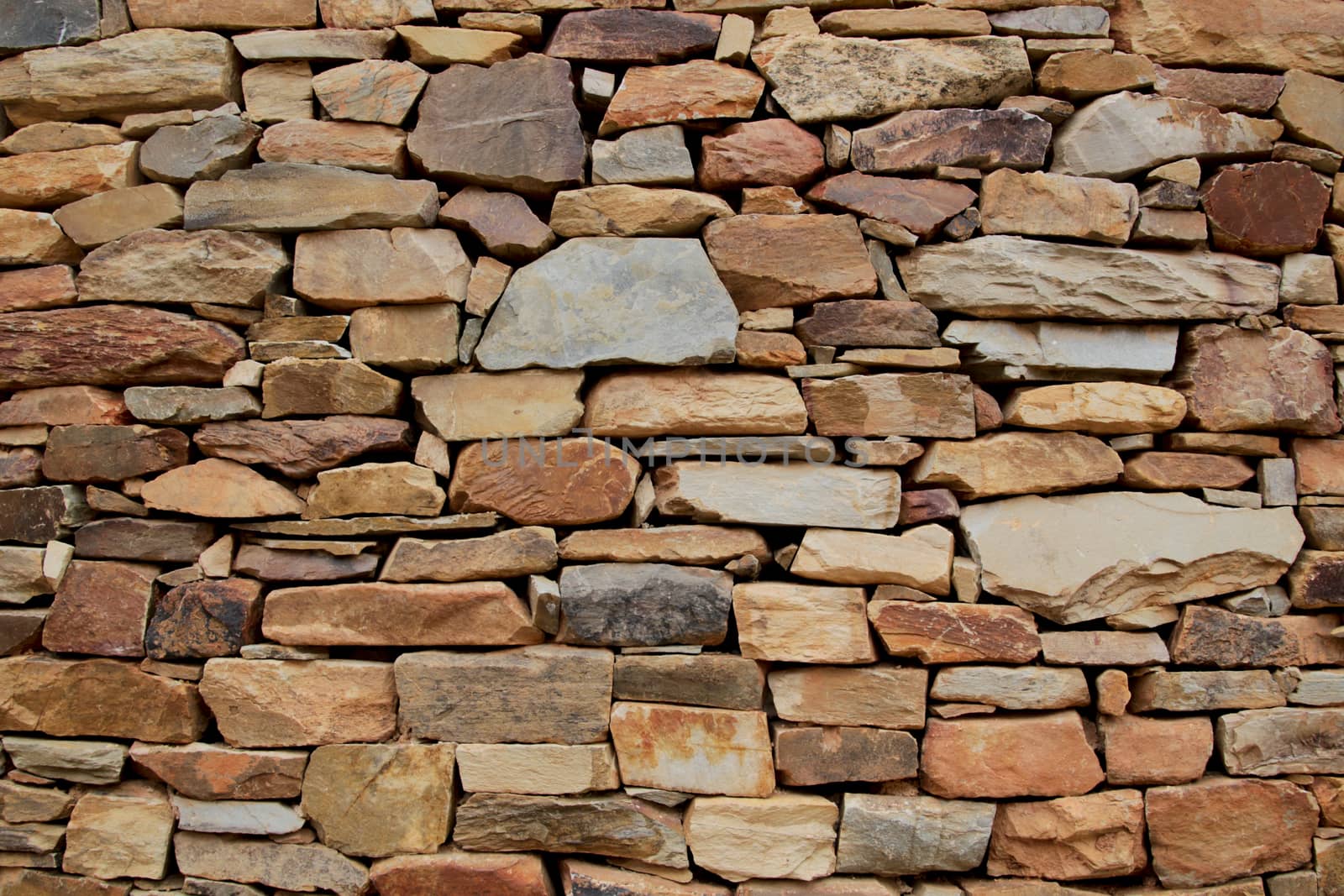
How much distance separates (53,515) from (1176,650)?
10.8 ft

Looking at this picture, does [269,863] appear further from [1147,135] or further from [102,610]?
[1147,135]

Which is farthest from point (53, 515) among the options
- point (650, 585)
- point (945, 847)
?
Result: point (945, 847)

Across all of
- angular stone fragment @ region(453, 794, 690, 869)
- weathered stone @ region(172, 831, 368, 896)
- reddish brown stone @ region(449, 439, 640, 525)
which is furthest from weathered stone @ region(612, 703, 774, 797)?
weathered stone @ region(172, 831, 368, 896)

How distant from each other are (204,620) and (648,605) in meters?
1.30

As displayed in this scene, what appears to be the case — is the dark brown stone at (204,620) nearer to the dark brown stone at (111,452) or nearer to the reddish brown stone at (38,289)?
the dark brown stone at (111,452)

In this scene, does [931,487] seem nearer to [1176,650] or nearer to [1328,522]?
[1176,650]

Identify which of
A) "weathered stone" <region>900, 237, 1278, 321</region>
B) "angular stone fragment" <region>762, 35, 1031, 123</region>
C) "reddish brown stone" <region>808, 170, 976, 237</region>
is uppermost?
"angular stone fragment" <region>762, 35, 1031, 123</region>

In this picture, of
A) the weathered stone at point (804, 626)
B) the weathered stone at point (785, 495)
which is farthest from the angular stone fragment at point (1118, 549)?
the weathered stone at point (804, 626)

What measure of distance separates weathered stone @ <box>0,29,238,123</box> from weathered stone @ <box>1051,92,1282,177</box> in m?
2.60

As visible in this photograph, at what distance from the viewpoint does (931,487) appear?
2324 millimetres

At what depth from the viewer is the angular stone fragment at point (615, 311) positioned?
225 centimetres

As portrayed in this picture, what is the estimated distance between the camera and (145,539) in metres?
2.35

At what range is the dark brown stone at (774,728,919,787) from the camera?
222 cm

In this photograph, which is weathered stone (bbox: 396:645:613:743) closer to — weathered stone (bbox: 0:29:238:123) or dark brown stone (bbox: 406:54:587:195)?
dark brown stone (bbox: 406:54:587:195)
